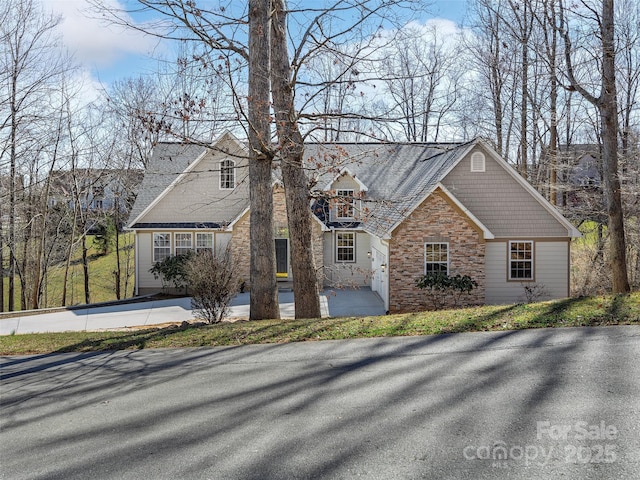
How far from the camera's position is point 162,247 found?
2150cm

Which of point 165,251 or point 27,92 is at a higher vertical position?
point 27,92

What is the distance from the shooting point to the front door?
71.0 feet

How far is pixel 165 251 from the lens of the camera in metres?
21.5

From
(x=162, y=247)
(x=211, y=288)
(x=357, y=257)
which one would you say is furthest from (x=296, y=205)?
(x=162, y=247)

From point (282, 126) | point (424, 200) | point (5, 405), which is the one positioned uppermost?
point (282, 126)

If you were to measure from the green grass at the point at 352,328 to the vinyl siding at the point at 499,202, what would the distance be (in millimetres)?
8017

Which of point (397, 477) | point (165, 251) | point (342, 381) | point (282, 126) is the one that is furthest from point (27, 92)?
point (397, 477)

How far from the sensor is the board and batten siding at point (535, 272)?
17750 mm

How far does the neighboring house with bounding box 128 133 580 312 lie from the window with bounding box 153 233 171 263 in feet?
0.13

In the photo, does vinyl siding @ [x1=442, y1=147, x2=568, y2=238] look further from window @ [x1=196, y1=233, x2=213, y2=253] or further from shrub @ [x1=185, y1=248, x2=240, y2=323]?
window @ [x1=196, y1=233, x2=213, y2=253]

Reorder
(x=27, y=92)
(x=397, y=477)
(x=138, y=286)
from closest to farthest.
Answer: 1. (x=397, y=477)
2. (x=27, y=92)
3. (x=138, y=286)

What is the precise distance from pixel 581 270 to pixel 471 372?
19004mm

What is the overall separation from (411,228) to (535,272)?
4827 mm

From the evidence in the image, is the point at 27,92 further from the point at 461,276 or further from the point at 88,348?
the point at 461,276
